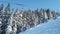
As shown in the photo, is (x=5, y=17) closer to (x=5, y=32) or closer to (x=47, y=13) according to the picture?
(x=5, y=32)

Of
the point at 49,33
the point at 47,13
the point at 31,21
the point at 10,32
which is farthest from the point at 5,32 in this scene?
the point at 47,13

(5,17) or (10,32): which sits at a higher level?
(5,17)

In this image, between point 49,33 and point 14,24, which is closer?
point 49,33

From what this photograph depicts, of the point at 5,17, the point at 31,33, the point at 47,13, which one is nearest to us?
the point at 31,33

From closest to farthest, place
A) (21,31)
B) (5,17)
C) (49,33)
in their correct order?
(49,33) → (5,17) → (21,31)

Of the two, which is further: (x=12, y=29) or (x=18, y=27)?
(x=18, y=27)

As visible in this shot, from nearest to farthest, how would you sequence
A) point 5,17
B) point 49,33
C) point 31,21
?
point 49,33
point 5,17
point 31,21

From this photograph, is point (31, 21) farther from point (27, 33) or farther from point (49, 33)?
point (49, 33)

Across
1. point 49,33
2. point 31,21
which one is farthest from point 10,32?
point 31,21

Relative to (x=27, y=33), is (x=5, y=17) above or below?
above
